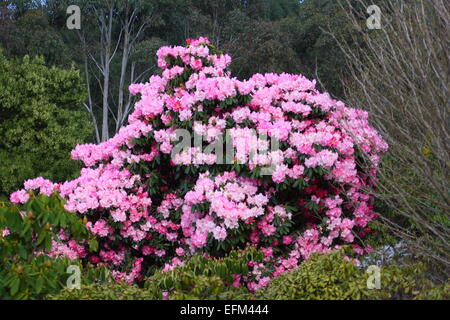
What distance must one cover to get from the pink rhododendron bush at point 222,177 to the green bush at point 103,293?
152cm

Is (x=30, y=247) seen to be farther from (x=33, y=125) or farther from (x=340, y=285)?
(x=33, y=125)

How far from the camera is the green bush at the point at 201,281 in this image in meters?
4.01

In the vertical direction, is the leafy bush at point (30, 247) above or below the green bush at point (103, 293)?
above

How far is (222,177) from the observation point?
5734 mm

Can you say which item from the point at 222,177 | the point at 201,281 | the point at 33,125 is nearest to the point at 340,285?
the point at 201,281

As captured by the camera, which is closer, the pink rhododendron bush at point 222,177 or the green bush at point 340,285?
the green bush at point 340,285

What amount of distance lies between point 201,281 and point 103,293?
2.18 feet

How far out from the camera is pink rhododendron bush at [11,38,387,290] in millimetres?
5637

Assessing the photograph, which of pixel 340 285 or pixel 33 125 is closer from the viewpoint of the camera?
pixel 340 285

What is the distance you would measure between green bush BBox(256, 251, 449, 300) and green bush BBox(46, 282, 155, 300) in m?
0.92

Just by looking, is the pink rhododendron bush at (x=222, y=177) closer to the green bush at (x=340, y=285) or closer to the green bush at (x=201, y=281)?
the green bush at (x=201, y=281)

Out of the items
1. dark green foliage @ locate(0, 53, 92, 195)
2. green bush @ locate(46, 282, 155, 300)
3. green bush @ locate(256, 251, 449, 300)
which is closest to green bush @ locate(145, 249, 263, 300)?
green bush @ locate(46, 282, 155, 300)

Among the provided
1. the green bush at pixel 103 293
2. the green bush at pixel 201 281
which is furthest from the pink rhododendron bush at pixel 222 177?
the green bush at pixel 103 293

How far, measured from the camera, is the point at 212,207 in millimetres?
5434
